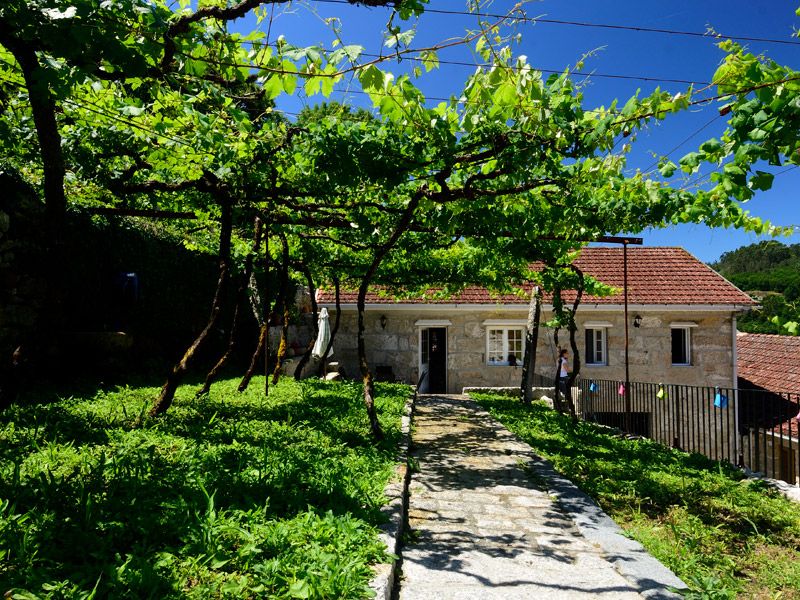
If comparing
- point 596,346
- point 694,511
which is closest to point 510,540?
point 694,511

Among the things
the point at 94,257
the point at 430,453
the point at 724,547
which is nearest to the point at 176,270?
the point at 94,257

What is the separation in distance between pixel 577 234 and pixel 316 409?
4.58m

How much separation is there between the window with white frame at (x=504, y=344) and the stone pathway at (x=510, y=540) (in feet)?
29.2

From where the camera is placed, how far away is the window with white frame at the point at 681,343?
14.1 m

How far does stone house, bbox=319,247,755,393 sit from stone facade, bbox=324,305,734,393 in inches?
1.2

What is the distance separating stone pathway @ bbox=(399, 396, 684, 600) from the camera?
8.94 ft

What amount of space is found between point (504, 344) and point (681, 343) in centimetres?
544

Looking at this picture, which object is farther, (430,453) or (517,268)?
(517,268)

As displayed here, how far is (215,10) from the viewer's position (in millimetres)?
3148

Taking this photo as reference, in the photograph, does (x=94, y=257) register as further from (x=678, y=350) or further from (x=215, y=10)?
(x=678, y=350)

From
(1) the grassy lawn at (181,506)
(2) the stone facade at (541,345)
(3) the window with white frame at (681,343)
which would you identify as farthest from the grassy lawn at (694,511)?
(3) the window with white frame at (681,343)

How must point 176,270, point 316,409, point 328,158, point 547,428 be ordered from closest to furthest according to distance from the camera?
point 328,158, point 316,409, point 547,428, point 176,270

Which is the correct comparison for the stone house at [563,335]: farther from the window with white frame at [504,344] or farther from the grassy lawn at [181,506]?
the grassy lawn at [181,506]

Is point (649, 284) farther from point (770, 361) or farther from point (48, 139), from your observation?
point (48, 139)
